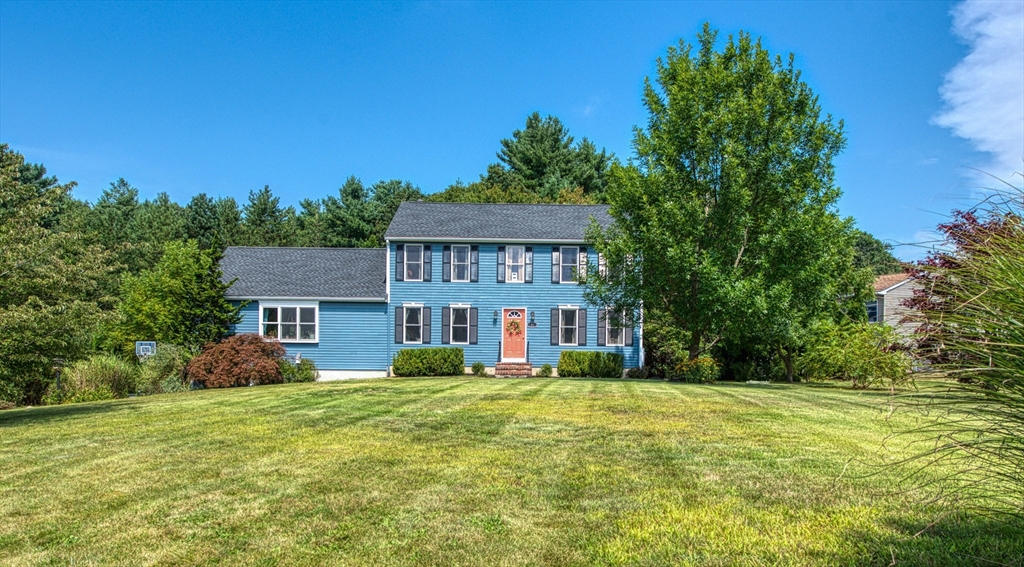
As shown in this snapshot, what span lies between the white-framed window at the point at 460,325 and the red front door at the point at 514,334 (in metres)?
1.38

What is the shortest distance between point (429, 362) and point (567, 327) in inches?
209

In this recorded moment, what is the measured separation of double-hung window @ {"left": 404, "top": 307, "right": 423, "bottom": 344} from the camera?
26234 millimetres

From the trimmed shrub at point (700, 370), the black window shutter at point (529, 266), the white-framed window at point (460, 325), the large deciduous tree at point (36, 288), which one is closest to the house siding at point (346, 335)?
the white-framed window at point (460, 325)

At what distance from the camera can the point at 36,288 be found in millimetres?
10031

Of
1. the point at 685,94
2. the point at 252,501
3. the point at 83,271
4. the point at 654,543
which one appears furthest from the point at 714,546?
the point at 685,94

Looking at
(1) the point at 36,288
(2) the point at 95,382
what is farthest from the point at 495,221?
(1) the point at 36,288

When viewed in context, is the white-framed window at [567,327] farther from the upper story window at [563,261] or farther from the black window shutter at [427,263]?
the black window shutter at [427,263]

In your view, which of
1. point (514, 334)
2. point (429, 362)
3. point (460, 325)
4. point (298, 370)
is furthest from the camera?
point (460, 325)

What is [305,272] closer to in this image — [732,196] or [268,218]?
[732,196]

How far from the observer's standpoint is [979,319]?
2.65m

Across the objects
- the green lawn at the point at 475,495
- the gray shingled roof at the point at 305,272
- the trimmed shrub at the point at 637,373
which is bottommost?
the trimmed shrub at the point at 637,373

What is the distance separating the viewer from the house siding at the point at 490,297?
26109mm

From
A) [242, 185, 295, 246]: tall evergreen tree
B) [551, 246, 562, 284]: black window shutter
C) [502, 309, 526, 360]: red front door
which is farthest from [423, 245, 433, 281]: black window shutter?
[242, 185, 295, 246]: tall evergreen tree

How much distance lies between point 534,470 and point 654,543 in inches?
80.6
